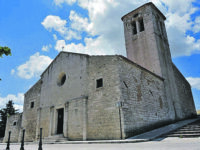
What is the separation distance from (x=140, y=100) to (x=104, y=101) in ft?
9.09

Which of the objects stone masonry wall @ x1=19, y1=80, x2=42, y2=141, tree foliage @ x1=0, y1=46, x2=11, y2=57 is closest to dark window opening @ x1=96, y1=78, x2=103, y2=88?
tree foliage @ x1=0, y1=46, x2=11, y2=57

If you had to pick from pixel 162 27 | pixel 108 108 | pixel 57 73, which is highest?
pixel 162 27

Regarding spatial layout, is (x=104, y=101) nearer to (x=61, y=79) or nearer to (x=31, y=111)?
(x=61, y=79)

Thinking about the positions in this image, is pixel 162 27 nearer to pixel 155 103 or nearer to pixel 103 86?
pixel 155 103

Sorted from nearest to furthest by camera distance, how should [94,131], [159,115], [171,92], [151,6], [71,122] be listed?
[94,131]
[71,122]
[159,115]
[171,92]
[151,6]

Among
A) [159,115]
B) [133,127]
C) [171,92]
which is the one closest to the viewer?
[133,127]

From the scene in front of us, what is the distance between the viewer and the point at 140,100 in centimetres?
1196

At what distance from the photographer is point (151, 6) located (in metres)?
19.3

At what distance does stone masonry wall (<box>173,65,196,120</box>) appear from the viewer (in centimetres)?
1741

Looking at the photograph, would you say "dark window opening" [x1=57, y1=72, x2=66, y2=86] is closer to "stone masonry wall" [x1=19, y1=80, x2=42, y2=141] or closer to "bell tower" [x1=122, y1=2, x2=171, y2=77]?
"stone masonry wall" [x1=19, y1=80, x2=42, y2=141]

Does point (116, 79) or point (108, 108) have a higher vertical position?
point (116, 79)

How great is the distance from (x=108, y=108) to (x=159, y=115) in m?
5.45

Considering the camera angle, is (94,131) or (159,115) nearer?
(94,131)

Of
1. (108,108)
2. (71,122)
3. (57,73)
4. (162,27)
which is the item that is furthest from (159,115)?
(162,27)
